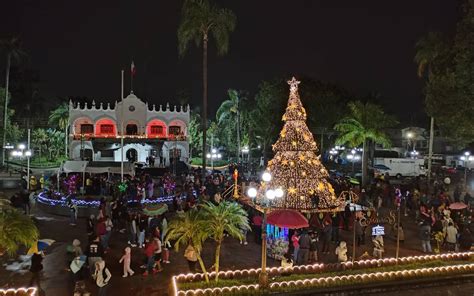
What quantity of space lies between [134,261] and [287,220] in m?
5.54

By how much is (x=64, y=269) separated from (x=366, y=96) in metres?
49.5

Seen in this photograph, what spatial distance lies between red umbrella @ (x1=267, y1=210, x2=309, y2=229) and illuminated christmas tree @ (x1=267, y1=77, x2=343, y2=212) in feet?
15.0

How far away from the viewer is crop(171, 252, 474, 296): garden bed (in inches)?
454

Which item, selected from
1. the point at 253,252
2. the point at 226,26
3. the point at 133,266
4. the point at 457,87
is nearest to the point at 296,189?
the point at 253,252

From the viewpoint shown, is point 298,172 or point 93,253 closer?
point 93,253

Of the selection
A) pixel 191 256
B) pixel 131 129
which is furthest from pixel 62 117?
pixel 191 256

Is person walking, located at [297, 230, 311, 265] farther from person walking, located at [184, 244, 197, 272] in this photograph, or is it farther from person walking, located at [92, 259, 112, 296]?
person walking, located at [92, 259, 112, 296]

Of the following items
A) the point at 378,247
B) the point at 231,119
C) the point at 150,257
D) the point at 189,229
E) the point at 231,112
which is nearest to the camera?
the point at 189,229

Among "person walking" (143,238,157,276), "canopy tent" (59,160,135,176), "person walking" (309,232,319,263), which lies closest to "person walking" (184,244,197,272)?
"person walking" (143,238,157,276)

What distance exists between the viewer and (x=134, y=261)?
14570 millimetres

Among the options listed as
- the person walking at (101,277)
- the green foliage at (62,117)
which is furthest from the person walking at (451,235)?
the green foliage at (62,117)

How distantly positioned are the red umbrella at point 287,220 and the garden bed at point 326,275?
4.36 ft

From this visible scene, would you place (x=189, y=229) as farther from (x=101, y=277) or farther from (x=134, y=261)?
(x=134, y=261)

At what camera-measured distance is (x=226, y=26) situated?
29.2 metres
